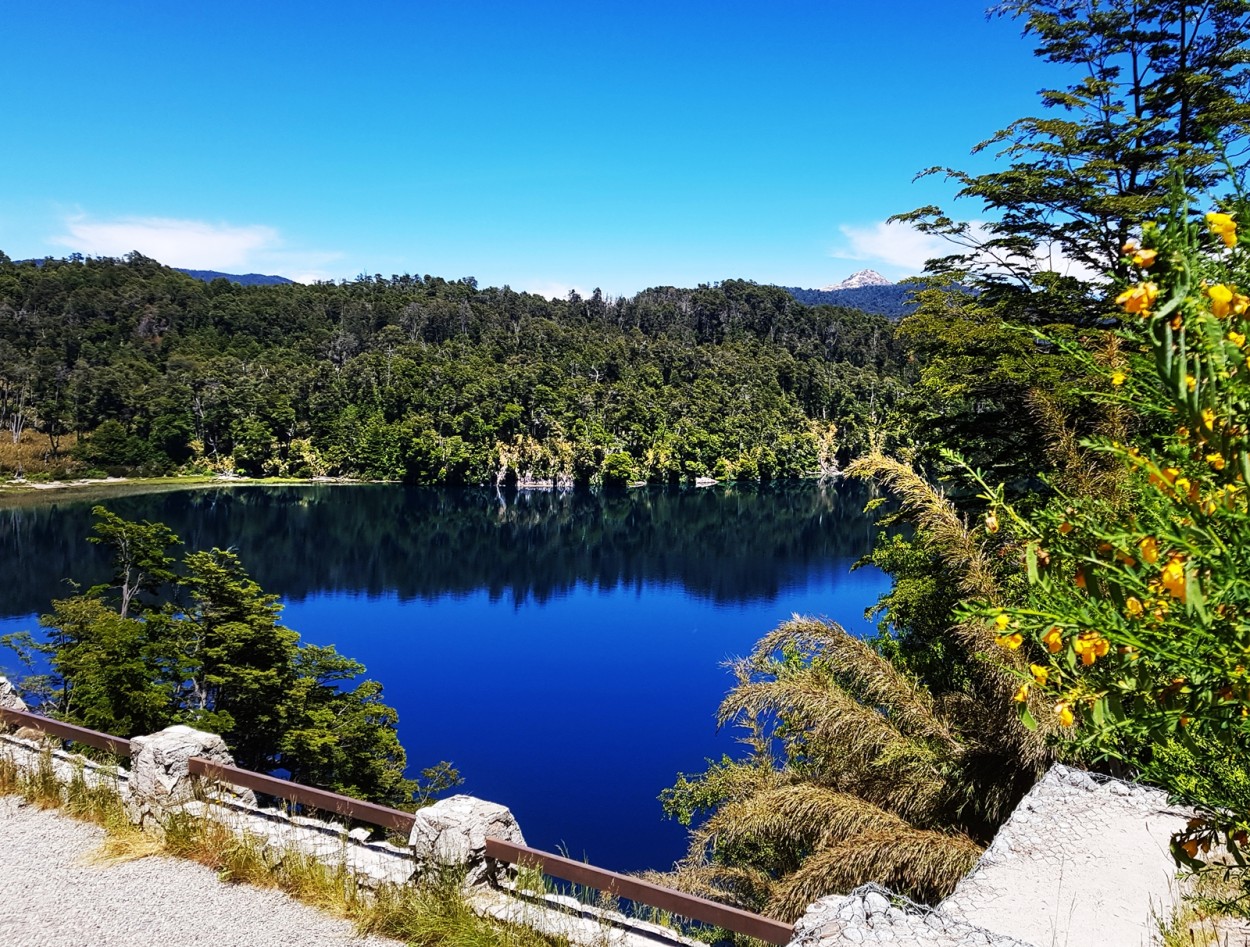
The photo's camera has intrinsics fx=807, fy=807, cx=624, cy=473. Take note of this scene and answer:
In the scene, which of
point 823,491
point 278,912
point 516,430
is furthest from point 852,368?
point 278,912

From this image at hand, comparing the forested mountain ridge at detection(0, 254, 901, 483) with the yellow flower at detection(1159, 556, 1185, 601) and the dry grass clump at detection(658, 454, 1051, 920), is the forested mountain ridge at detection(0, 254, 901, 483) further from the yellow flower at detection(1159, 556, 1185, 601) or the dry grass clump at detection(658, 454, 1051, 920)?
the yellow flower at detection(1159, 556, 1185, 601)

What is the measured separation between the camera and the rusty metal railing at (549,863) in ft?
11.0

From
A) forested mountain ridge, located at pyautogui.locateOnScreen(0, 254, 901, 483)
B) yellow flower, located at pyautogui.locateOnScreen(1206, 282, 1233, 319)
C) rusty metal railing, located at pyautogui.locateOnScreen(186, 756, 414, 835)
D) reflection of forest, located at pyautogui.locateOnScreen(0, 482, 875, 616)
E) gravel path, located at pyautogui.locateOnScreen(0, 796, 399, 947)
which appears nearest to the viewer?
yellow flower, located at pyautogui.locateOnScreen(1206, 282, 1233, 319)

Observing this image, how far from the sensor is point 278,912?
398 cm

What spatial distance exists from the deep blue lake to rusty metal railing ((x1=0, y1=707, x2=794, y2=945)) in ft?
29.5

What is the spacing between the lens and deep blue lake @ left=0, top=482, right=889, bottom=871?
19.2 m

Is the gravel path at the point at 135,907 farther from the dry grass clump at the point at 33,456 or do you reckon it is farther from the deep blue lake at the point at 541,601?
the dry grass clump at the point at 33,456

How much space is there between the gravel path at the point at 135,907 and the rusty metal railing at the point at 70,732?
73 cm

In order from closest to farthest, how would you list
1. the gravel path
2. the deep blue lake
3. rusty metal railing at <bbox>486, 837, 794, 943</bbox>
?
1. rusty metal railing at <bbox>486, 837, 794, 943</bbox>
2. the gravel path
3. the deep blue lake

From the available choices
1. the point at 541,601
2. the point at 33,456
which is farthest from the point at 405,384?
the point at 541,601

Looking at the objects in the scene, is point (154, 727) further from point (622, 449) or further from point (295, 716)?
point (622, 449)

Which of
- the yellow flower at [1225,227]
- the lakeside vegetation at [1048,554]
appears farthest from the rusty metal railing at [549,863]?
the yellow flower at [1225,227]

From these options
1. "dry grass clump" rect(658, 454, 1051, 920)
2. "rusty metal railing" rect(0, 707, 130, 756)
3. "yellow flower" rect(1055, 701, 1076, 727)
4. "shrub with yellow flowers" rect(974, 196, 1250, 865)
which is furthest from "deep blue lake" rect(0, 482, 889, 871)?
"yellow flower" rect(1055, 701, 1076, 727)

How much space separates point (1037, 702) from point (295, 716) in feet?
40.4
